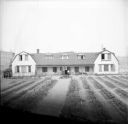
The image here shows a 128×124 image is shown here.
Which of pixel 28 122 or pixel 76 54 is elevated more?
pixel 76 54

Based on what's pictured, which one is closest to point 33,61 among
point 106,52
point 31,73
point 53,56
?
point 31,73

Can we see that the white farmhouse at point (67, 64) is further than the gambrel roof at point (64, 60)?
No

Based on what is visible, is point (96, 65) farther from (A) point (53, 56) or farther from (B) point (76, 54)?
(A) point (53, 56)

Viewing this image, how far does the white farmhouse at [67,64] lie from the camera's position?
2881 centimetres

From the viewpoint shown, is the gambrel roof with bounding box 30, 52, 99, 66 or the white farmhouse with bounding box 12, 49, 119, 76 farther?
the gambrel roof with bounding box 30, 52, 99, 66

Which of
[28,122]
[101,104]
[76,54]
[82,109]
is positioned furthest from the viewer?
[76,54]

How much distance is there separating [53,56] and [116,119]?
27101mm

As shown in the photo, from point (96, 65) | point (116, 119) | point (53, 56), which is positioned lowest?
point (116, 119)

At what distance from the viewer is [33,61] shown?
98.9 feet

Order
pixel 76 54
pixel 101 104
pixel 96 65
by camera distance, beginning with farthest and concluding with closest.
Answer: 1. pixel 76 54
2. pixel 96 65
3. pixel 101 104

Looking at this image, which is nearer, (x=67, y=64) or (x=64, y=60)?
(x=67, y=64)

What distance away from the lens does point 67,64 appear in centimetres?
2984

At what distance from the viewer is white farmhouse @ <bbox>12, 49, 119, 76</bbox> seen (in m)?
28.8

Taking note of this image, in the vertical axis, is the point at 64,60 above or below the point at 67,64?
above
